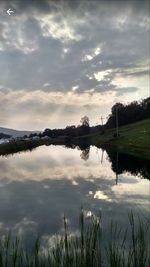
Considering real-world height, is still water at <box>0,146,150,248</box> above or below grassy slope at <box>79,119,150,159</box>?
below

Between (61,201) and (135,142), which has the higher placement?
(135,142)

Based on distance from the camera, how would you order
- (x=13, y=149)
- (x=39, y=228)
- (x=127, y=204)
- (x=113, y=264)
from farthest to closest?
(x=13, y=149), (x=127, y=204), (x=39, y=228), (x=113, y=264)

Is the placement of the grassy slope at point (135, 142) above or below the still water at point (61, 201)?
above

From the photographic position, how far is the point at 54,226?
21.2 meters

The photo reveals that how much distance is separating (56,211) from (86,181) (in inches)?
726

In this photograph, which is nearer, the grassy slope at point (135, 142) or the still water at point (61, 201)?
the still water at point (61, 201)

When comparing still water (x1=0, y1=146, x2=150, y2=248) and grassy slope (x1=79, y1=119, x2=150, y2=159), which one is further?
grassy slope (x1=79, y1=119, x2=150, y2=159)

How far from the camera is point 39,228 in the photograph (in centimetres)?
2078

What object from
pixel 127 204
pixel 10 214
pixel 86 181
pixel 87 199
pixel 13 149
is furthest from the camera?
pixel 13 149

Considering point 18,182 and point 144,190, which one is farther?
point 18,182

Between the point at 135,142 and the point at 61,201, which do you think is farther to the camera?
the point at 135,142

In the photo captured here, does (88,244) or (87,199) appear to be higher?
(88,244)

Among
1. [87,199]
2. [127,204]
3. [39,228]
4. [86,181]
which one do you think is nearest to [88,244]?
[39,228]

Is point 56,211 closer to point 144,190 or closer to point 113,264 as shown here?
point 144,190
